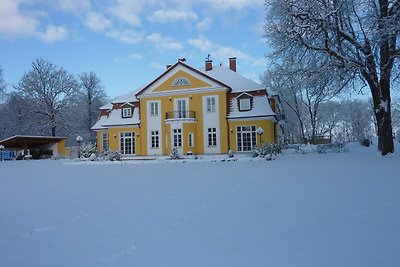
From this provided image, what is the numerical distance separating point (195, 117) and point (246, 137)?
4.57m

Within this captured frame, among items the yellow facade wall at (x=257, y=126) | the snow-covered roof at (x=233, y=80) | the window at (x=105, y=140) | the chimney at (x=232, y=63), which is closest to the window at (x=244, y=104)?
the snow-covered roof at (x=233, y=80)

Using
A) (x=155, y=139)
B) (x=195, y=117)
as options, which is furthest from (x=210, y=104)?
(x=155, y=139)

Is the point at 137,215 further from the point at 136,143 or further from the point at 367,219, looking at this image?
the point at 136,143

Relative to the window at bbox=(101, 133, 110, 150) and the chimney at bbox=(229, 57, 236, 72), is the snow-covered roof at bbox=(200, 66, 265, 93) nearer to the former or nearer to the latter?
the chimney at bbox=(229, 57, 236, 72)

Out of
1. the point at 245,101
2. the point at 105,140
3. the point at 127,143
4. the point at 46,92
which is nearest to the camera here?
the point at 245,101

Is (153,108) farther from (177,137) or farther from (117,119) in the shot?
(117,119)

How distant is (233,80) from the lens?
27.9m

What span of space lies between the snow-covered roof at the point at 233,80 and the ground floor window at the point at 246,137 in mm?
3180

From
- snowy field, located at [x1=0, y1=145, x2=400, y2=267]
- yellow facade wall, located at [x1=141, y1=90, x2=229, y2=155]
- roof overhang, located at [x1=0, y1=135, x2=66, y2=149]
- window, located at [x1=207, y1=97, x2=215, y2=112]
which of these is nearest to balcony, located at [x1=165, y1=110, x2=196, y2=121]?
yellow facade wall, located at [x1=141, y1=90, x2=229, y2=155]

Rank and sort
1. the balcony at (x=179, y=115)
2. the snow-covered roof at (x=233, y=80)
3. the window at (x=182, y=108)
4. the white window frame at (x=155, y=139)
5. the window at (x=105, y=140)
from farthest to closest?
the window at (x=105, y=140)
the white window frame at (x=155, y=139)
the window at (x=182, y=108)
the balcony at (x=179, y=115)
the snow-covered roof at (x=233, y=80)

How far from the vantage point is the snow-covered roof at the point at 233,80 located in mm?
26125

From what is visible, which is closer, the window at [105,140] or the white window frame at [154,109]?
the white window frame at [154,109]

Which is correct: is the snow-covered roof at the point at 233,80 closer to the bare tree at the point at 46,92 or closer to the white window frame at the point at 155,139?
the white window frame at the point at 155,139

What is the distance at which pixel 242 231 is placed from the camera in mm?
3857
